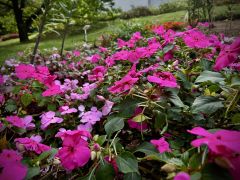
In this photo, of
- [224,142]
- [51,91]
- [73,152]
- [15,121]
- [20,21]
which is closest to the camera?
[224,142]

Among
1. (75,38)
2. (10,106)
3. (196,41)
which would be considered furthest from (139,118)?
(75,38)

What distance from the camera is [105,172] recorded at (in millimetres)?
679

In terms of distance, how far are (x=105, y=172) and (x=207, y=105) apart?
0.33 m

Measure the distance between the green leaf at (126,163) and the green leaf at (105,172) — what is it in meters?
0.03

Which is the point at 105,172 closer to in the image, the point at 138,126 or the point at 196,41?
the point at 138,126

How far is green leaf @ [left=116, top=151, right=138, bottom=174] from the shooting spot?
66 cm

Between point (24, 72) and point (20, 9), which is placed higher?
point (20, 9)

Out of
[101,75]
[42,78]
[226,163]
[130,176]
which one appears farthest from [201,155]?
[42,78]

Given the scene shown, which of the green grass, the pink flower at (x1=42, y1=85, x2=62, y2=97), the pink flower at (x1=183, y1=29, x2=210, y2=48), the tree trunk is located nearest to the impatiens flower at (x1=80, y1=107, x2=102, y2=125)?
the pink flower at (x1=42, y1=85, x2=62, y2=97)

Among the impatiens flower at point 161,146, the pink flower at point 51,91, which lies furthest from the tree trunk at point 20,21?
the impatiens flower at point 161,146

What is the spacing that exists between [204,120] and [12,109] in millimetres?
829

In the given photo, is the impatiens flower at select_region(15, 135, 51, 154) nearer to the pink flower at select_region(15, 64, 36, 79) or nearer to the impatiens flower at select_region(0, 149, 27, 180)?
the impatiens flower at select_region(0, 149, 27, 180)

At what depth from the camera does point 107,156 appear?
0.73 metres

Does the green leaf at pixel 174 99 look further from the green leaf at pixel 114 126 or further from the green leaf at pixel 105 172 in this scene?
the green leaf at pixel 105 172
